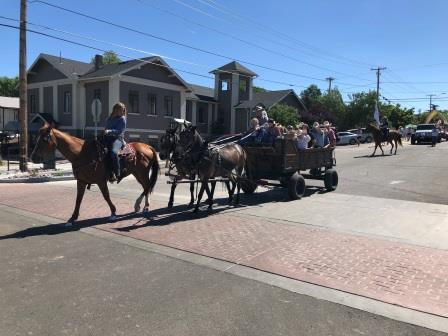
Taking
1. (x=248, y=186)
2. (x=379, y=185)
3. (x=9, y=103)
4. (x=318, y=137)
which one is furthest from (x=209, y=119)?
(x=248, y=186)

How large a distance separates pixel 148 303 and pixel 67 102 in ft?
113

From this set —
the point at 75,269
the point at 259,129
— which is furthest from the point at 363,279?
the point at 259,129

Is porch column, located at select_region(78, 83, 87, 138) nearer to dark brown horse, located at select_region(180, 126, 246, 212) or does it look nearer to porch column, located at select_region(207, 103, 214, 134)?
porch column, located at select_region(207, 103, 214, 134)

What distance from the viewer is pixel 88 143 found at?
9.77 meters

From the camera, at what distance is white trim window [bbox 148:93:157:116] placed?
37312 mm

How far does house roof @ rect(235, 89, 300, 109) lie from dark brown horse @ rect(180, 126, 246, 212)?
121ft

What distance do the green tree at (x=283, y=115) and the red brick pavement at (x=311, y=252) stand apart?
37.5 meters

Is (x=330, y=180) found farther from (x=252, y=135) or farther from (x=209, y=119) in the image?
(x=209, y=119)

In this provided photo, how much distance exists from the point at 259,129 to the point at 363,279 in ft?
24.7

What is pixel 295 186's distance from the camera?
13055 mm

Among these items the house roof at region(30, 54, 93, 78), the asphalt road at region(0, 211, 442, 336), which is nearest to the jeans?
the asphalt road at region(0, 211, 442, 336)

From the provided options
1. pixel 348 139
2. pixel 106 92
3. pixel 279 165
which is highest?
pixel 106 92

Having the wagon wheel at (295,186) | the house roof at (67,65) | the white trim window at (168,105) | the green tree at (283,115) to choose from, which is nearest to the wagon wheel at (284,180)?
the wagon wheel at (295,186)

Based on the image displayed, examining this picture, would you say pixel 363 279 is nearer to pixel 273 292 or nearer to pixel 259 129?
pixel 273 292
